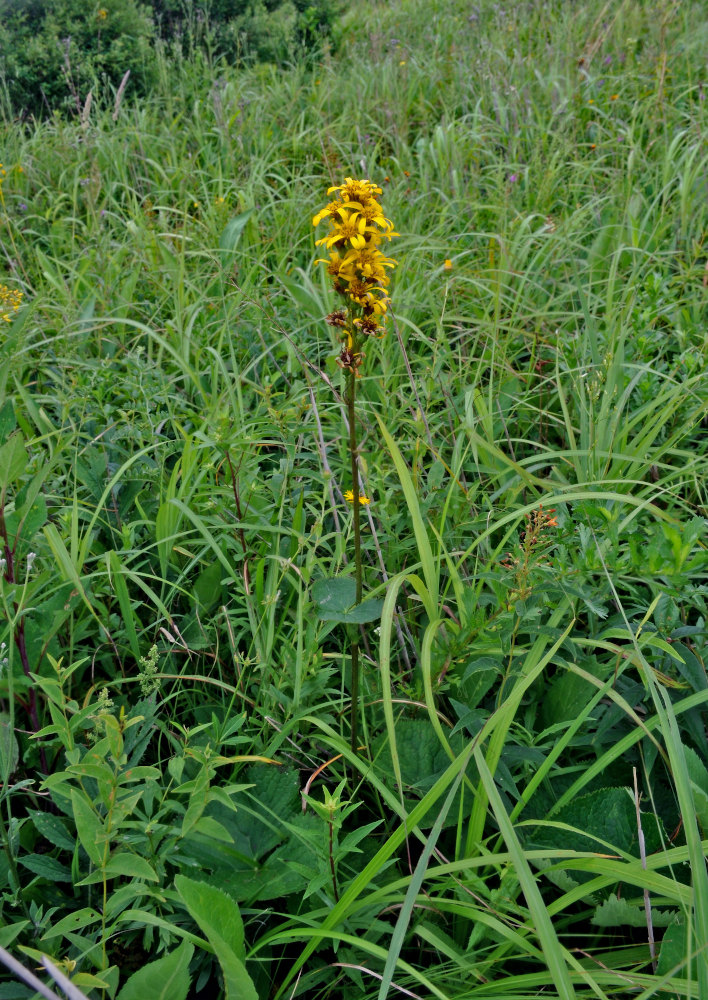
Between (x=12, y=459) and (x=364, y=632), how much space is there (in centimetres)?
71

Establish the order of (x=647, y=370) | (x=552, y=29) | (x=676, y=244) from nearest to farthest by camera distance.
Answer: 1. (x=647, y=370)
2. (x=676, y=244)
3. (x=552, y=29)

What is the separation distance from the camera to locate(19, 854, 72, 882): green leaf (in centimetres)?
97

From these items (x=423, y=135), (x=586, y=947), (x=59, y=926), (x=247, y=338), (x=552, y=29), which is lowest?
(x=586, y=947)

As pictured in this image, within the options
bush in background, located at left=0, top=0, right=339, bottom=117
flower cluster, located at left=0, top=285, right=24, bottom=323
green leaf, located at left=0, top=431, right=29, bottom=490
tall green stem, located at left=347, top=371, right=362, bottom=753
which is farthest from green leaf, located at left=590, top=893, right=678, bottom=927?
bush in background, located at left=0, top=0, right=339, bottom=117

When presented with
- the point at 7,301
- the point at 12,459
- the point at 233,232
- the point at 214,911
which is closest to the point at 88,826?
the point at 214,911

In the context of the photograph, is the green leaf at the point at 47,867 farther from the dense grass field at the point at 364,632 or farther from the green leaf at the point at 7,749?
the green leaf at the point at 7,749

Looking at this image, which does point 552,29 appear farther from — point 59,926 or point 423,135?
point 59,926

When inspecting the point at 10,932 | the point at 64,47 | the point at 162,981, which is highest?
the point at 64,47

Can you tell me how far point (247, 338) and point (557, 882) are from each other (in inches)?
64.4

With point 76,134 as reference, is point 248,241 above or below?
below

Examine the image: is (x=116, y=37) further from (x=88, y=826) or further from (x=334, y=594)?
(x=88, y=826)

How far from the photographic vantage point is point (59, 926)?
83 centimetres

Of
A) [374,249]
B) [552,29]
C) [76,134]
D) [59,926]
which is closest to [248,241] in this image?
[76,134]

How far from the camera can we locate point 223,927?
87cm
